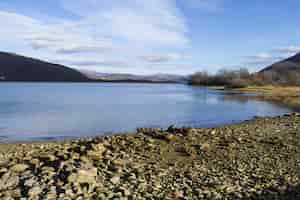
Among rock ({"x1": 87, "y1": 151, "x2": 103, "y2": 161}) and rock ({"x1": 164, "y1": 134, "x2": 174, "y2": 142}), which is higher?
rock ({"x1": 164, "y1": 134, "x2": 174, "y2": 142})

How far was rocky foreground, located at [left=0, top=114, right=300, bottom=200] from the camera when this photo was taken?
793 centimetres

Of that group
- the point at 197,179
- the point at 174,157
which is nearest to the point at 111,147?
the point at 174,157

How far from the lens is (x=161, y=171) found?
9422 mm

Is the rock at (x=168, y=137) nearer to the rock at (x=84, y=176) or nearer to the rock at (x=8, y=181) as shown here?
the rock at (x=84, y=176)

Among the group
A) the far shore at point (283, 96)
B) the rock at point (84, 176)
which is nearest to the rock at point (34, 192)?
the rock at point (84, 176)

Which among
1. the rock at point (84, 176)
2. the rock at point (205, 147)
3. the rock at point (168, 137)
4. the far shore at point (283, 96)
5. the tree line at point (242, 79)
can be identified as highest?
the tree line at point (242, 79)

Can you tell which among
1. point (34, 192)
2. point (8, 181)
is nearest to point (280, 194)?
point (34, 192)

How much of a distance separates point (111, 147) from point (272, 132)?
847 centimetres

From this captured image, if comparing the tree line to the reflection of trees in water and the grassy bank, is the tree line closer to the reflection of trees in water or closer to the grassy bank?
the grassy bank

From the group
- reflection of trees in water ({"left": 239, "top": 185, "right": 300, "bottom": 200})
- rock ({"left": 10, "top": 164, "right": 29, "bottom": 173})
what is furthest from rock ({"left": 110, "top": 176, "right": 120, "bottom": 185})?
reflection of trees in water ({"left": 239, "top": 185, "right": 300, "bottom": 200})

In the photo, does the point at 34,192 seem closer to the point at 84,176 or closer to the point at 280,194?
the point at 84,176

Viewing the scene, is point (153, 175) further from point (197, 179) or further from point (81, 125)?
point (81, 125)

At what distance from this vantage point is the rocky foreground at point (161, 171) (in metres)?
7.93

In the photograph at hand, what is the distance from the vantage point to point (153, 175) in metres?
9.05
